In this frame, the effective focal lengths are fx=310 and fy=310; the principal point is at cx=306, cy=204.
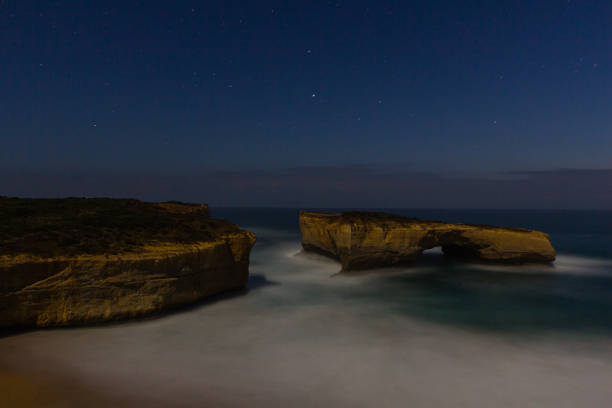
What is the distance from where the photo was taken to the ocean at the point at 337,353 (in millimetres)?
5840

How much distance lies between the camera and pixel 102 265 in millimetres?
8055

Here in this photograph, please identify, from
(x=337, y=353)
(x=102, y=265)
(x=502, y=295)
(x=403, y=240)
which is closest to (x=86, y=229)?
(x=102, y=265)

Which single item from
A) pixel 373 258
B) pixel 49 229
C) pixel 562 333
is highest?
pixel 49 229

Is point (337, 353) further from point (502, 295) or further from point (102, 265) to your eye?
point (502, 295)

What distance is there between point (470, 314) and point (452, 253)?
35.7ft

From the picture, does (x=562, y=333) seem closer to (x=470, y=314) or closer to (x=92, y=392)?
(x=470, y=314)

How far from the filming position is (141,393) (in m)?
5.68

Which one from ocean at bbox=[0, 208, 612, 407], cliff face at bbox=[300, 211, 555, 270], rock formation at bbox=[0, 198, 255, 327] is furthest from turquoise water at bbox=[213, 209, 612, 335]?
rock formation at bbox=[0, 198, 255, 327]

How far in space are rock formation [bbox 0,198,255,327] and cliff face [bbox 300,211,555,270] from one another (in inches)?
249

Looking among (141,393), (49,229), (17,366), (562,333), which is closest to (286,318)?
(141,393)

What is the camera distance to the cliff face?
16.0 meters

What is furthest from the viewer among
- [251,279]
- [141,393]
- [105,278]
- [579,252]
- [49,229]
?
[579,252]

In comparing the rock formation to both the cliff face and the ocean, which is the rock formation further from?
the cliff face

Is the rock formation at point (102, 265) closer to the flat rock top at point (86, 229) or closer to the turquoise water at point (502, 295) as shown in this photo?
the flat rock top at point (86, 229)
